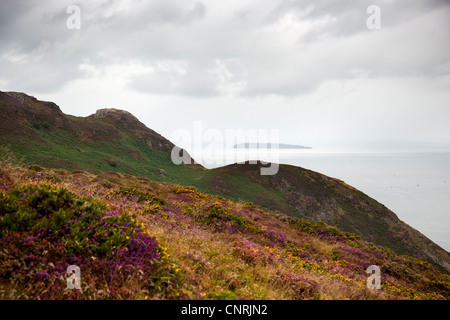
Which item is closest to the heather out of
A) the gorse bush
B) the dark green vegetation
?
the gorse bush

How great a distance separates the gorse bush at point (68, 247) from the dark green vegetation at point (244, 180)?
127 feet

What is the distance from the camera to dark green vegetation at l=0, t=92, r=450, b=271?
141 ft

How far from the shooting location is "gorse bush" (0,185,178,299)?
4.02 meters

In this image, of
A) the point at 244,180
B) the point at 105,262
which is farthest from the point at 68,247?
the point at 244,180

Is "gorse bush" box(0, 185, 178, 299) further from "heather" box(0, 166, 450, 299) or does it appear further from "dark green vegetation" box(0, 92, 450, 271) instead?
"dark green vegetation" box(0, 92, 450, 271)

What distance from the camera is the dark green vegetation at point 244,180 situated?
4294cm

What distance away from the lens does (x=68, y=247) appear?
15.5 feet

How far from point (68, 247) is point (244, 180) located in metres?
51.7

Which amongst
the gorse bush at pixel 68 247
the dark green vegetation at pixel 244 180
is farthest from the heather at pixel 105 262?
the dark green vegetation at pixel 244 180

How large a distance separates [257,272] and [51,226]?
546 centimetres

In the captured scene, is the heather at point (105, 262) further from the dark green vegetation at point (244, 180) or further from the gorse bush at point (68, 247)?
the dark green vegetation at point (244, 180)

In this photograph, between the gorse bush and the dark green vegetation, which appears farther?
the dark green vegetation

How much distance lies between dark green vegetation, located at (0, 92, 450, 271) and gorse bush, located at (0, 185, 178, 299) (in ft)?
127
